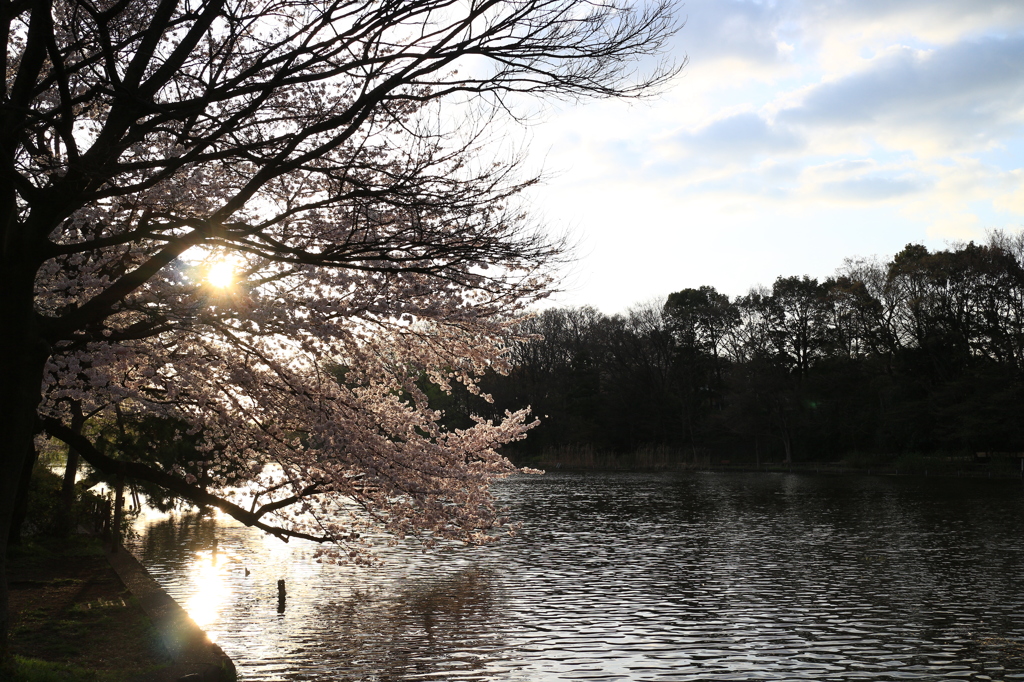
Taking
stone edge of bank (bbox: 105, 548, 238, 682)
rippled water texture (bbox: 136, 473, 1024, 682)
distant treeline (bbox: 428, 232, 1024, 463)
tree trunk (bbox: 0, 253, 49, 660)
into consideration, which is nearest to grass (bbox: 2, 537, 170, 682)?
stone edge of bank (bbox: 105, 548, 238, 682)

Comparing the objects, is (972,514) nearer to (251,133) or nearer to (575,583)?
(575,583)

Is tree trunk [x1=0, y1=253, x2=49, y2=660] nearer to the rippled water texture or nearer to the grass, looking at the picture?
the grass

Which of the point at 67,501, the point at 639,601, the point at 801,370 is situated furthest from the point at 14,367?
the point at 801,370

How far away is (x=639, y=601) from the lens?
17.3 meters

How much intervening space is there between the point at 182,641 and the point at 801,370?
7223 centimetres

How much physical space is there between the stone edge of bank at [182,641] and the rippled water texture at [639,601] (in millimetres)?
1214

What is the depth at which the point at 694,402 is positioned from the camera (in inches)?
3155

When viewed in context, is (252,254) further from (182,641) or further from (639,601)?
(639,601)

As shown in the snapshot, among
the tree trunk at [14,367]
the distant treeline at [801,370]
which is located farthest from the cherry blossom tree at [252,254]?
the distant treeline at [801,370]

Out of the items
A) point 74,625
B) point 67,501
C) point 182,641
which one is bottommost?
point 182,641

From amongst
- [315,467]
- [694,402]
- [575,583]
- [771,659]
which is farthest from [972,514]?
[694,402]

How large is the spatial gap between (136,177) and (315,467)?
13.7ft

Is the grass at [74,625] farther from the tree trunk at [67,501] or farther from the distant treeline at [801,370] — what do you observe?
the distant treeline at [801,370]

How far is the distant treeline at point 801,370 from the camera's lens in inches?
2158
